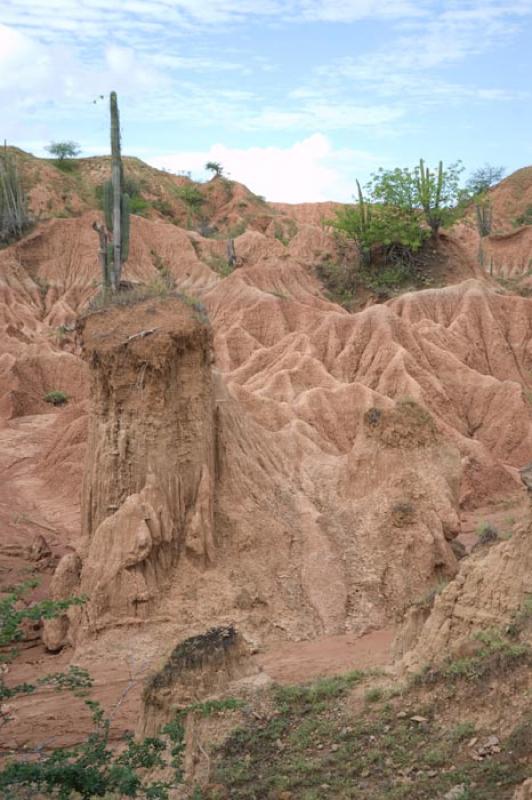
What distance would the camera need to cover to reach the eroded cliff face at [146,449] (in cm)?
1212

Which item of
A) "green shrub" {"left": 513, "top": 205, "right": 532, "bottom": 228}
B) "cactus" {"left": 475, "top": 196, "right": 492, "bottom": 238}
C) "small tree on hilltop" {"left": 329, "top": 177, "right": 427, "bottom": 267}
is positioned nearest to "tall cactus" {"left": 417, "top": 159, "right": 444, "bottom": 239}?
"small tree on hilltop" {"left": 329, "top": 177, "right": 427, "bottom": 267}

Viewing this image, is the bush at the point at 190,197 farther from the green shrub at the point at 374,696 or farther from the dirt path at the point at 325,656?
the green shrub at the point at 374,696

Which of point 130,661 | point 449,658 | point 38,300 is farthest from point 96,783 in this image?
point 38,300

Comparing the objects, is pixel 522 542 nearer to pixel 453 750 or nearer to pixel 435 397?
pixel 453 750

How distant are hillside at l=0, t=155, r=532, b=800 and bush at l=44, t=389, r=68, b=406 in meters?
0.20

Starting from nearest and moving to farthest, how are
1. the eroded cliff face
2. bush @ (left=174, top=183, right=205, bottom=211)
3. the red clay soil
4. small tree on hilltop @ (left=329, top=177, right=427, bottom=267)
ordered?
the eroded cliff face → the red clay soil → small tree on hilltop @ (left=329, top=177, right=427, bottom=267) → bush @ (left=174, top=183, right=205, bottom=211)

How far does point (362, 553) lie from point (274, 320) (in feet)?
60.4

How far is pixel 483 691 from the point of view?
748cm

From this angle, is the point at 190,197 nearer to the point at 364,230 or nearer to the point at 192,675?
the point at 364,230

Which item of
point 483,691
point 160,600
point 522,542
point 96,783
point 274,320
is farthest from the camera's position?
point 274,320

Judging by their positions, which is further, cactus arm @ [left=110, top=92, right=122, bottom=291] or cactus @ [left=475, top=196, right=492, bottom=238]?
cactus @ [left=475, top=196, right=492, bottom=238]

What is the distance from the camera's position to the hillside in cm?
1122

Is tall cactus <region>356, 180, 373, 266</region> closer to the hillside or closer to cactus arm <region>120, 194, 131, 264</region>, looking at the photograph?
the hillside

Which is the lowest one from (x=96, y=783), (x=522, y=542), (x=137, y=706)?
(x=137, y=706)
